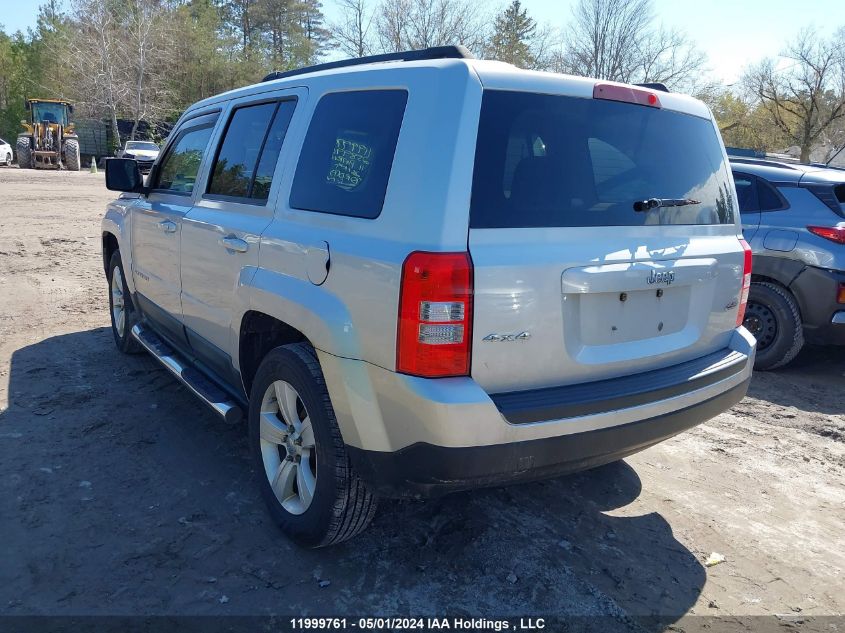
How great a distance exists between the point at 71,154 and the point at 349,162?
36.6 m

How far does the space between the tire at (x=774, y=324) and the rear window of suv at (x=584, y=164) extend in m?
3.06

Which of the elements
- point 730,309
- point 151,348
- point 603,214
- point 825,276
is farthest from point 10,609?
point 825,276

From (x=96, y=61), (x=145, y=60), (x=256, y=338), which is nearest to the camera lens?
(x=256, y=338)

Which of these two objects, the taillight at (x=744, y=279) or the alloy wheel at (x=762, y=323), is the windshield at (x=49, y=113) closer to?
the alloy wheel at (x=762, y=323)

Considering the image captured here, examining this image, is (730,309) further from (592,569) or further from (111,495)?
(111,495)

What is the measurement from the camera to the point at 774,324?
5.83m

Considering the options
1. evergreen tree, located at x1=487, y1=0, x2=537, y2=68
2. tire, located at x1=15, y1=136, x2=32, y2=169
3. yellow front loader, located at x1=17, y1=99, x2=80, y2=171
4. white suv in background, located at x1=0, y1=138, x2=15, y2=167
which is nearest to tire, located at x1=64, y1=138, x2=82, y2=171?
yellow front loader, located at x1=17, y1=99, x2=80, y2=171

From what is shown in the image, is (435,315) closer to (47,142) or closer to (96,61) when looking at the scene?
(47,142)

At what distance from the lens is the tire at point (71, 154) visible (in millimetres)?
33969

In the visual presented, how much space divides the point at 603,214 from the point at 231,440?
8.72 ft

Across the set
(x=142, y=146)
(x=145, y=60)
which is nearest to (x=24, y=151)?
(x=142, y=146)

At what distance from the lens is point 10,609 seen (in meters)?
2.58

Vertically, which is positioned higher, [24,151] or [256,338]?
[24,151]

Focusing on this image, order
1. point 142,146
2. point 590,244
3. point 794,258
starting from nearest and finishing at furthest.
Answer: point 590,244 → point 794,258 → point 142,146
